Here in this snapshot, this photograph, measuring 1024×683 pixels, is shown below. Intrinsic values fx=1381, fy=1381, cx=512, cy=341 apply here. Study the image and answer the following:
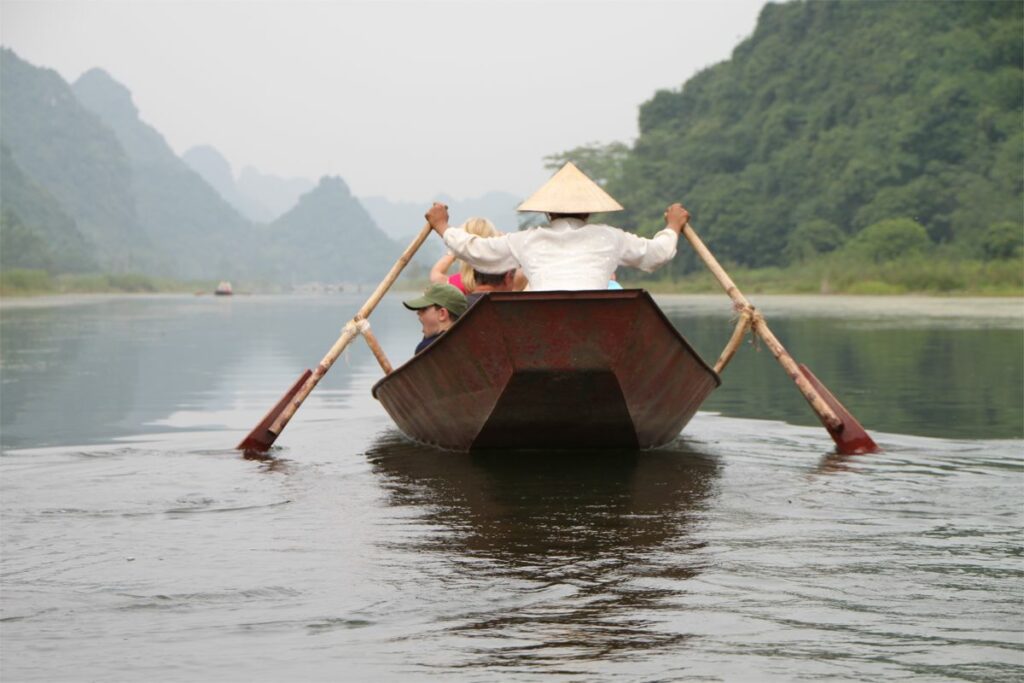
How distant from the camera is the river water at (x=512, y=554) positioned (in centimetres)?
406

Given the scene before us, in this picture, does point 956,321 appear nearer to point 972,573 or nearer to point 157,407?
point 157,407

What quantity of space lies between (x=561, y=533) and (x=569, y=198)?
92.7 inches

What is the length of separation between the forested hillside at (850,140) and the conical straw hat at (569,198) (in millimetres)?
41816

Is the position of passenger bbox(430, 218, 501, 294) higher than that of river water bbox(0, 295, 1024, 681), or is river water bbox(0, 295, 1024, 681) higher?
passenger bbox(430, 218, 501, 294)

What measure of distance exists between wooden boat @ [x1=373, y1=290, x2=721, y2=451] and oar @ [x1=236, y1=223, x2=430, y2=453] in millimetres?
900

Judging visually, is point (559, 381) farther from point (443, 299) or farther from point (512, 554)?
point (512, 554)

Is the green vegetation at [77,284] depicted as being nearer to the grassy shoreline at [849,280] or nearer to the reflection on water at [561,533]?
the grassy shoreline at [849,280]

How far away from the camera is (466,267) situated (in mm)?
9312

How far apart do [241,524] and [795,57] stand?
246 feet

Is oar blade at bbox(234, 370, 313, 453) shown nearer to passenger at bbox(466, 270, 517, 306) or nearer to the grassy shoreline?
passenger at bbox(466, 270, 517, 306)

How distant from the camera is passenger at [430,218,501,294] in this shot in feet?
28.9

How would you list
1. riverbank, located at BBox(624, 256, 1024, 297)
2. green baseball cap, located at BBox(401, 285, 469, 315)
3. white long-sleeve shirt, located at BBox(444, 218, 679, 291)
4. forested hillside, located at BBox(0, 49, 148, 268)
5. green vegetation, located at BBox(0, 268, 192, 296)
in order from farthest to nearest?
1. forested hillside, located at BBox(0, 49, 148, 268)
2. green vegetation, located at BBox(0, 268, 192, 296)
3. riverbank, located at BBox(624, 256, 1024, 297)
4. green baseball cap, located at BBox(401, 285, 469, 315)
5. white long-sleeve shirt, located at BBox(444, 218, 679, 291)

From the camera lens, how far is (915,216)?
55.5m

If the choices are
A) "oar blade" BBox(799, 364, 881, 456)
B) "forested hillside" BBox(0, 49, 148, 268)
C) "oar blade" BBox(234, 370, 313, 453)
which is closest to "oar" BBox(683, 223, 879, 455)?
"oar blade" BBox(799, 364, 881, 456)
